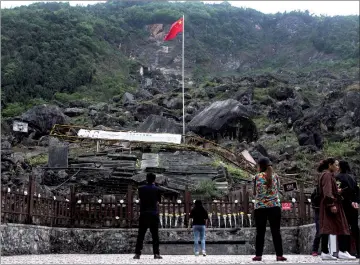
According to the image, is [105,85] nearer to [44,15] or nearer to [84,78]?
[84,78]

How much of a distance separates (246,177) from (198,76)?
59081mm

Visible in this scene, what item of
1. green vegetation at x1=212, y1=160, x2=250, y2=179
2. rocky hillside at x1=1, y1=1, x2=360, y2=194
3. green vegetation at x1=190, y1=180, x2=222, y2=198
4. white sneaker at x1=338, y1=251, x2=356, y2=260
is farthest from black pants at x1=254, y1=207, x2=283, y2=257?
green vegetation at x1=212, y1=160, x2=250, y2=179

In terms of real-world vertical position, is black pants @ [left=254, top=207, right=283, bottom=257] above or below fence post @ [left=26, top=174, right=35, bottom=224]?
below

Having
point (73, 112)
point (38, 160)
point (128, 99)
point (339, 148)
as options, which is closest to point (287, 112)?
point (339, 148)

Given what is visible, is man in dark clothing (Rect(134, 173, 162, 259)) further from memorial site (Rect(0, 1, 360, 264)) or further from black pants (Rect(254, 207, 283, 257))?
black pants (Rect(254, 207, 283, 257))

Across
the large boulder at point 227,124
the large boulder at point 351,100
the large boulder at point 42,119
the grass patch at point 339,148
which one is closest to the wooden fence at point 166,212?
the grass patch at point 339,148

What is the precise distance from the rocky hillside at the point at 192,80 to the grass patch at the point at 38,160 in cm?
8

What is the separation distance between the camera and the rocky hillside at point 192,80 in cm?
3097

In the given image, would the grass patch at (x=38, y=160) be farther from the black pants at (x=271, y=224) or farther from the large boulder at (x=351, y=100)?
the large boulder at (x=351, y=100)

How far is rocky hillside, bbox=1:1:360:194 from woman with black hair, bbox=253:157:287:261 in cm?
1060

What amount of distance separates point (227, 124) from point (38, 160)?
14.2m

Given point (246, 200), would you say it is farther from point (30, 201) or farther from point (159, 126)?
point (159, 126)

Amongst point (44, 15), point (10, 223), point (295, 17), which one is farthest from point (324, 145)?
point (295, 17)

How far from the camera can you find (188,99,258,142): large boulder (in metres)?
32.8
